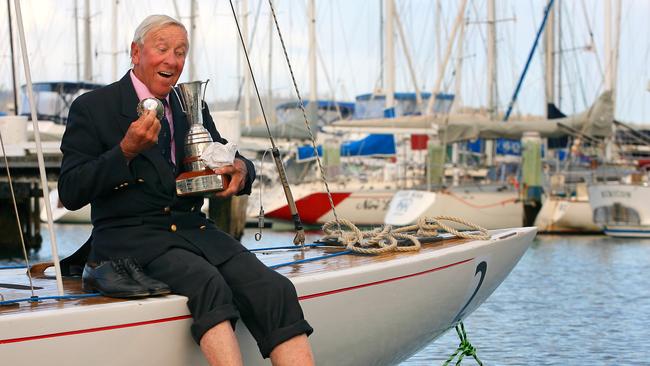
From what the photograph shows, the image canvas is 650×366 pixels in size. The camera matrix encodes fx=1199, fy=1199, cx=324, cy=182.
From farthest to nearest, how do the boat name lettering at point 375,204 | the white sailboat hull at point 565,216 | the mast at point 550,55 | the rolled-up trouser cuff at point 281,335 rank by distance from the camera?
the mast at point 550,55 < the boat name lettering at point 375,204 < the white sailboat hull at point 565,216 < the rolled-up trouser cuff at point 281,335

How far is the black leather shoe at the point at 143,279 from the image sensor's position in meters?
4.48

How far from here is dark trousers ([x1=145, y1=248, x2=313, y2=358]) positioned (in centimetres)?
448

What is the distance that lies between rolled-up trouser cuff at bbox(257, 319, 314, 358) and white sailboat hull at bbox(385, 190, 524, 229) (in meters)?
28.4

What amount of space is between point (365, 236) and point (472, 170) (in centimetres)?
3203

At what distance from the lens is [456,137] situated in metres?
34.4

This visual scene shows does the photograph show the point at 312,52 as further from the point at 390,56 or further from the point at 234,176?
the point at 234,176

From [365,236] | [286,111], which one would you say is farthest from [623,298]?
[286,111]

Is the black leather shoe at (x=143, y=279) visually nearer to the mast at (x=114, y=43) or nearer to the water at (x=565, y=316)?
the water at (x=565, y=316)

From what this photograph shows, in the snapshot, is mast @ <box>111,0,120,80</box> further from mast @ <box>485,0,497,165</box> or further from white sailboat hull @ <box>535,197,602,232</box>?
white sailboat hull @ <box>535,197,602,232</box>

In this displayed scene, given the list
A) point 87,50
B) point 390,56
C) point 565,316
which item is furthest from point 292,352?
point 87,50

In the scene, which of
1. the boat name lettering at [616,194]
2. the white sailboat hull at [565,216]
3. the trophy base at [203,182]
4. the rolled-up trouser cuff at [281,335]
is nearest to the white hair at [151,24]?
the trophy base at [203,182]

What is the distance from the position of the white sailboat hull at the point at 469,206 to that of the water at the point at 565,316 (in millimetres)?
7618

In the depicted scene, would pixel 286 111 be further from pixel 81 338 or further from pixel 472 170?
pixel 81 338

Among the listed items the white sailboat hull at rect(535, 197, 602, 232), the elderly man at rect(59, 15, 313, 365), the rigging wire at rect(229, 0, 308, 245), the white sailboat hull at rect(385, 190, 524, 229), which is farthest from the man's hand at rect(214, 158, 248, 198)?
the white sailboat hull at rect(385, 190, 524, 229)
